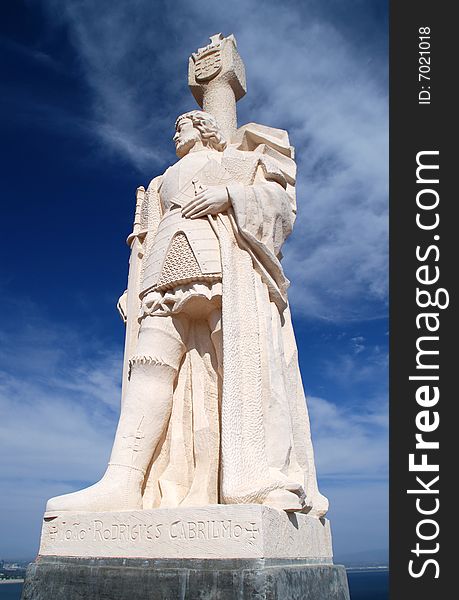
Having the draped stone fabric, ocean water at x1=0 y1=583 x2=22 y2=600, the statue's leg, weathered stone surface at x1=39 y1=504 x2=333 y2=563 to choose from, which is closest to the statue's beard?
the draped stone fabric

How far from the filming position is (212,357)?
19.6 ft

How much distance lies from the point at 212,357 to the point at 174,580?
2.31 metres

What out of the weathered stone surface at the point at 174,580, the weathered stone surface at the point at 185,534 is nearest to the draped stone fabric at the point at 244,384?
the weathered stone surface at the point at 185,534

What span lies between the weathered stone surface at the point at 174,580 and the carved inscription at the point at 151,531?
17 centimetres

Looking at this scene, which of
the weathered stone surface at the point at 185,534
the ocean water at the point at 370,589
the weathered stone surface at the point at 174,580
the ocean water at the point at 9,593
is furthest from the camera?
the ocean water at the point at 370,589

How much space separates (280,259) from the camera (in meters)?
6.64

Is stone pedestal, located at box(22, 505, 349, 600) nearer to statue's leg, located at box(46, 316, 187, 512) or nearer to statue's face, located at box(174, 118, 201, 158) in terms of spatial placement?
statue's leg, located at box(46, 316, 187, 512)

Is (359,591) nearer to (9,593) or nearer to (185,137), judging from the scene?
(9,593)

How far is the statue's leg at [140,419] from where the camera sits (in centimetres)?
510

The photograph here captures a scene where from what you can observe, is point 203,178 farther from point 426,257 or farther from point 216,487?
point 216,487

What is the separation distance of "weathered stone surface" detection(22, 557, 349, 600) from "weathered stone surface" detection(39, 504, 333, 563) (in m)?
0.07

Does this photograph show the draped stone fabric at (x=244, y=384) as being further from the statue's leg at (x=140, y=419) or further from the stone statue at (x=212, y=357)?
the statue's leg at (x=140, y=419)

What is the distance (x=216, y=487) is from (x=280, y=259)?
2.67 metres

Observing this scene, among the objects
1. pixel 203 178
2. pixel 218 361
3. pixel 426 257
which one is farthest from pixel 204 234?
pixel 426 257
